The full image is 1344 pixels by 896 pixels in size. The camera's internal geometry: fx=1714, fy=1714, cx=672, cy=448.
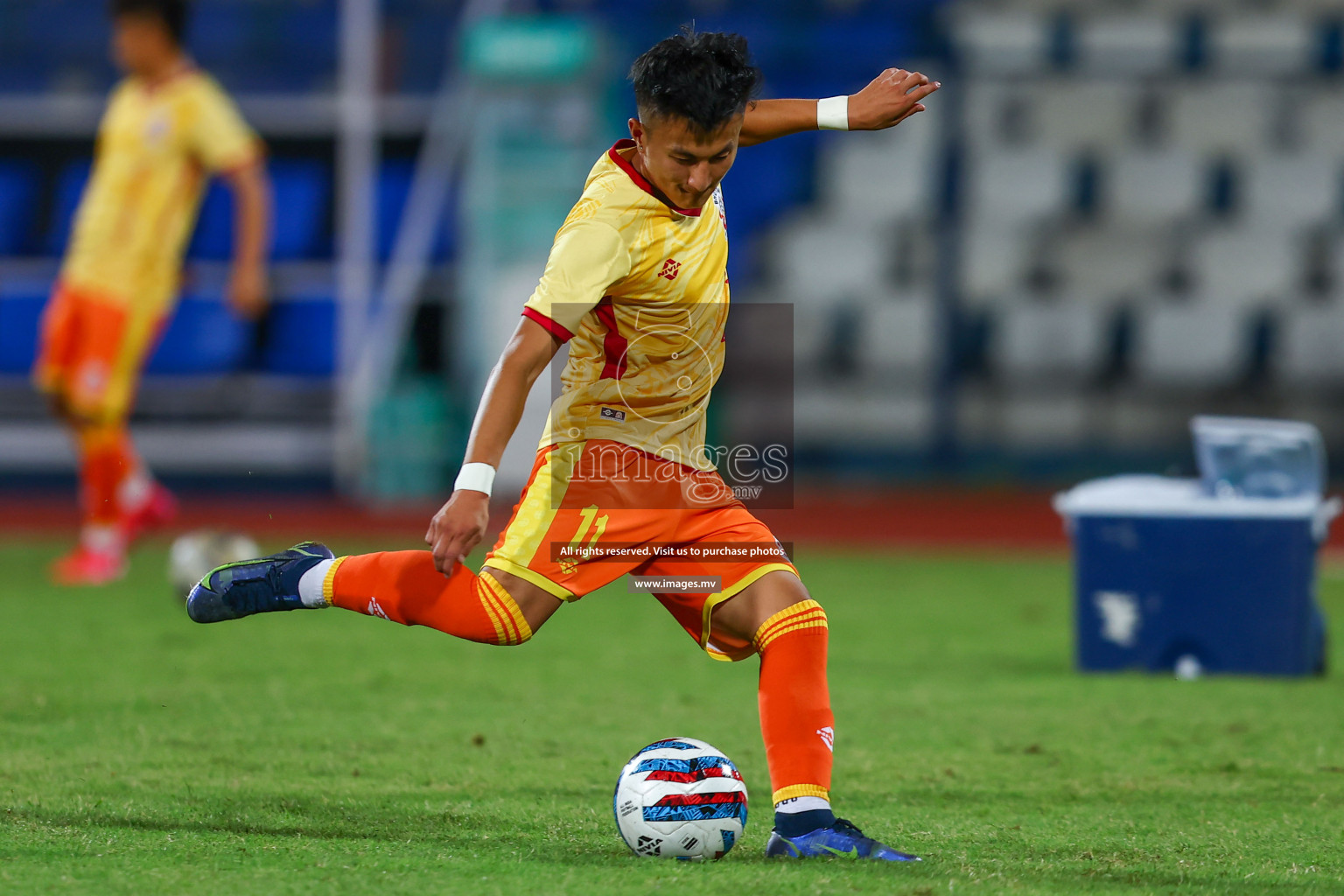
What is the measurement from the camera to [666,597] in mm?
3891

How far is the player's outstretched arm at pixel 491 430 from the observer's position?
3309mm

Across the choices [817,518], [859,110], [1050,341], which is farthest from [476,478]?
[1050,341]

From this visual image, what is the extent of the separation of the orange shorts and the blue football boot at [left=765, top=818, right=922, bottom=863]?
459mm

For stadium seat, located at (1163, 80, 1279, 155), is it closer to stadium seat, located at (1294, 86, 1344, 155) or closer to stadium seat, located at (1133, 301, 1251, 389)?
stadium seat, located at (1294, 86, 1344, 155)

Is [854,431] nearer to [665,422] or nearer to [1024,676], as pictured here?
[1024,676]

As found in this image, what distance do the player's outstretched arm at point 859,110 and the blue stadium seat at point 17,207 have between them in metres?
12.1

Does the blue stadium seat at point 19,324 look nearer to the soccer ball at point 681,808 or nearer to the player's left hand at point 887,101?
the player's left hand at point 887,101

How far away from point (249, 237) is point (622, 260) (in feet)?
22.7

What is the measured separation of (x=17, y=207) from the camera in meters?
14.8

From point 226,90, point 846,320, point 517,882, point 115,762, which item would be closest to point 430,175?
point 226,90

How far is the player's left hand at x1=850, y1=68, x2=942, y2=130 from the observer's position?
13.1ft

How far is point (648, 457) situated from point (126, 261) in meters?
6.13

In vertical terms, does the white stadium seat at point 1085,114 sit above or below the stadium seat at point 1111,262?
above

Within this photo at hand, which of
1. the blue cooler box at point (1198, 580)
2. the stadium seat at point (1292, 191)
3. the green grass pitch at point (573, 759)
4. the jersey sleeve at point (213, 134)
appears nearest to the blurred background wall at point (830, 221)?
the stadium seat at point (1292, 191)
